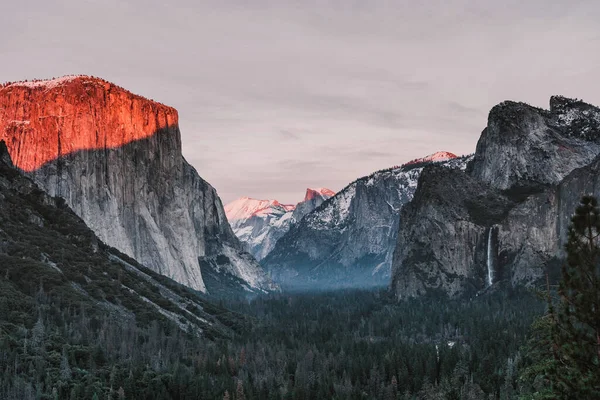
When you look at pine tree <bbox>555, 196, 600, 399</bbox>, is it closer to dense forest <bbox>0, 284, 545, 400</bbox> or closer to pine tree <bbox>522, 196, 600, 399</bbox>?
pine tree <bbox>522, 196, 600, 399</bbox>

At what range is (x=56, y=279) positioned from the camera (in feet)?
518

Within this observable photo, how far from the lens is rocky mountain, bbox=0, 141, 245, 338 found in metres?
140

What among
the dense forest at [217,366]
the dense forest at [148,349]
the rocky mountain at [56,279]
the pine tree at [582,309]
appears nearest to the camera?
the pine tree at [582,309]

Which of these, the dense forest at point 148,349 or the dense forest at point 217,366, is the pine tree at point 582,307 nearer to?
the dense forest at point 148,349

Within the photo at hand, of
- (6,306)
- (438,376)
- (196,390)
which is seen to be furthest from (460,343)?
(6,306)

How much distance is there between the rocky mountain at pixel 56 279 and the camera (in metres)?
140

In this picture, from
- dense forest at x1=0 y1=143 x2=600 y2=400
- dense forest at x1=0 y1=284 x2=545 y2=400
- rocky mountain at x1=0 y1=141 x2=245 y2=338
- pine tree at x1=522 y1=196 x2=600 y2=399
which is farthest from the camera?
rocky mountain at x1=0 y1=141 x2=245 y2=338

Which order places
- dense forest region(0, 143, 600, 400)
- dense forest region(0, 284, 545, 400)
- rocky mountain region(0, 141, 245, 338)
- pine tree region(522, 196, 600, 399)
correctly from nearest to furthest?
pine tree region(522, 196, 600, 399) < dense forest region(0, 284, 545, 400) < dense forest region(0, 143, 600, 400) < rocky mountain region(0, 141, 245, 338)

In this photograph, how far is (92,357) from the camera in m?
122

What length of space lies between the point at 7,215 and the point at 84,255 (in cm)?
2257

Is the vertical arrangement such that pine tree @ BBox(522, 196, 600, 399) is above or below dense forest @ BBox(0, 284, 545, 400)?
above

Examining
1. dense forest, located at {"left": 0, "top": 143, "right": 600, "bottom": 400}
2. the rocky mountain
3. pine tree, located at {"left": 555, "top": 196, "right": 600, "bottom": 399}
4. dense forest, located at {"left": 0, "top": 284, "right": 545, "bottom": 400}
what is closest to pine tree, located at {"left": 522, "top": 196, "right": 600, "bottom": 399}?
pine tree, located at {"left": 555, "top": 196, "right": 600, "bottom": 399}

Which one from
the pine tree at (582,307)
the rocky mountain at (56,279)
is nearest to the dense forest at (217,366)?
the rocky mountain at (56,279)

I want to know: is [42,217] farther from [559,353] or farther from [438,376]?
[559,353]
